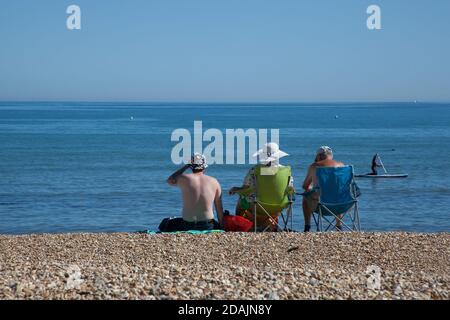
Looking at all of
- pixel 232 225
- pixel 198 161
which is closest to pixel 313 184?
pixel 232 225

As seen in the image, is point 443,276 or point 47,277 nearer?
point 47,277

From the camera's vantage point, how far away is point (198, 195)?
8.68m

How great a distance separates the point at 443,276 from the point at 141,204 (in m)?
10.9

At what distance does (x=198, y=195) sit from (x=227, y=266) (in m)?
2.18

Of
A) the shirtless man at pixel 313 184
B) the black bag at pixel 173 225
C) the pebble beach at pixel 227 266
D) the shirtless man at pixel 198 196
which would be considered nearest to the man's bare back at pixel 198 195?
the shirtless man at pixel 198 196

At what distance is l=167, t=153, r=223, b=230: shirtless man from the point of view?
8688 millimetres

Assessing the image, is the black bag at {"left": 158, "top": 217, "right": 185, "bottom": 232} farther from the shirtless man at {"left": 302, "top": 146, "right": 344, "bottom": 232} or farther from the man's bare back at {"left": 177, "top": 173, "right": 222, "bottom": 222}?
the shirtless man at {"left": 302, "top": 146, "right": 344, "bottom": 232}

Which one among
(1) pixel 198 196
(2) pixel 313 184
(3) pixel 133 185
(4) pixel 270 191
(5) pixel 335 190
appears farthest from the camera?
(3) pixel 133 185

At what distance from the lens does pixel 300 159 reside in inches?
1270

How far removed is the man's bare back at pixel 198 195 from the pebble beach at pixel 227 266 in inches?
20.1

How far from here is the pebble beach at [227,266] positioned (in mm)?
5328

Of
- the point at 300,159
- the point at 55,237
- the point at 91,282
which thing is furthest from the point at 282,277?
the point at 300,159

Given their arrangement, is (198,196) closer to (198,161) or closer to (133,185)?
(198,161)
